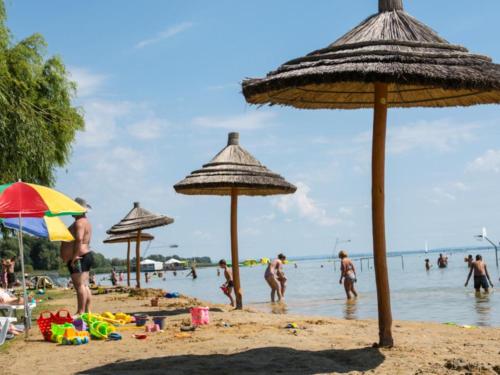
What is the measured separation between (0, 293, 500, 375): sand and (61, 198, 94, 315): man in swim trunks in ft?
2.92

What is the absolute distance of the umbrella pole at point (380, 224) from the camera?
650 cm

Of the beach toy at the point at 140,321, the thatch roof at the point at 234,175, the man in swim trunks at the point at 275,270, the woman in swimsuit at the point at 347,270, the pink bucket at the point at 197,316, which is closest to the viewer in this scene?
→ the pink bucket at the point at 197,316

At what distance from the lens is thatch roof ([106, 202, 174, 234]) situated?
20.5 metres

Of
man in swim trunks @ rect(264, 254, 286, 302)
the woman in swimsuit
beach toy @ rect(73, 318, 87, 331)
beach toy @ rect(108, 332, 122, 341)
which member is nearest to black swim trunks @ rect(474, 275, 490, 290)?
the woman in swimsuit

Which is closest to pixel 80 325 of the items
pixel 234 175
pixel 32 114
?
pixel 234 175

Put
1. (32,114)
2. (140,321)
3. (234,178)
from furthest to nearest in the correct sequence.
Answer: (32,114) < (234,178) < (140,321)

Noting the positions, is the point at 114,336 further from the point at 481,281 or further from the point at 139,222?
the point at 481,281

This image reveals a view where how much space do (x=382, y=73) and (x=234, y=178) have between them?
261 inches

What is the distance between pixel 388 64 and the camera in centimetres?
589

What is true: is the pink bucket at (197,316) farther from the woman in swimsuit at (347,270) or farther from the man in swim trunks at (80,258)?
the woman in swimsuit at (347,270)

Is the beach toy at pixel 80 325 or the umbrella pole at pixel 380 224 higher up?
the umbrella pole at pixel 380 224

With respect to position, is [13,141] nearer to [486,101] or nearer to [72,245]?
[72,245]

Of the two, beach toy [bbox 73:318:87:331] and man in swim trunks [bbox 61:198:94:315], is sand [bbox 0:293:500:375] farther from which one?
man in swim trunks [bbox 61:198:94:315]

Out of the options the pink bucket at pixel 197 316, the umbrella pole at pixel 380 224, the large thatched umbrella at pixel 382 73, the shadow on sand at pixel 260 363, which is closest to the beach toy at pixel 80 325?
the pink bucket at pixel 197 316
